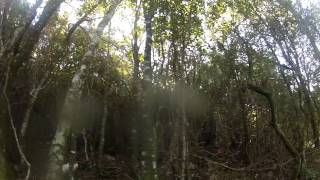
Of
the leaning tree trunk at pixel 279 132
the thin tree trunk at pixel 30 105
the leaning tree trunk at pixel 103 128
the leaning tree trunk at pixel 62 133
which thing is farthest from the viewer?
the leaning tree trunk at pixel 103 128

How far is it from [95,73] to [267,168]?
7683 mm

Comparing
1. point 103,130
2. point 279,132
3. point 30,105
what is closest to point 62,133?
point 30,105

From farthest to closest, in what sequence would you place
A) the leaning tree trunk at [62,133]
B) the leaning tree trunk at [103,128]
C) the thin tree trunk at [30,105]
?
the leaning tree trunk at [103,128], the thin tree trunk at [30,105], the leaning tree trunk at [62,133]

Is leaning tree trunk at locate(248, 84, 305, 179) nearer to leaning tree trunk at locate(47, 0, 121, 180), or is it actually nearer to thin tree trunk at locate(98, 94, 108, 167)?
leaning tree trunk at locate(47, 0, 121, 180)

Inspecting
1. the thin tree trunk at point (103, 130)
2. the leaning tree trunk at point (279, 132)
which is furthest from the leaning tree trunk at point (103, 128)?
the leaning tree trunk at point (279, 132)

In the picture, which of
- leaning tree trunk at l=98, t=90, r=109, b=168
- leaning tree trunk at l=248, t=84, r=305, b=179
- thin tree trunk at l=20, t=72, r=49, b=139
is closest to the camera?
leaning tree trunk at l=248, t=84, r=305, b=179

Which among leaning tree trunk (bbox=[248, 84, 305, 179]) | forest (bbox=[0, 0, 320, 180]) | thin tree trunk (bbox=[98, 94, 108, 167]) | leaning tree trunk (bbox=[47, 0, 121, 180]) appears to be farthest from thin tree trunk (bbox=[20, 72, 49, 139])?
leaning tree trunk (bbox=[248, 84, 305, 179])

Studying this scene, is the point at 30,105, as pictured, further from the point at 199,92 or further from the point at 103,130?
the point at 199,92

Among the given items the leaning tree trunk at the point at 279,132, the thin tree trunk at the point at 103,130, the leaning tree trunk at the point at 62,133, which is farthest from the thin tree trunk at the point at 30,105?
the leaning tree trunk at the point at 279,132

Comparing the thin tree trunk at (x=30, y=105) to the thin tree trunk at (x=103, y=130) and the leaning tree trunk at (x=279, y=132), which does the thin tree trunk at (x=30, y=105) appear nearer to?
the thin tree trunk at (x=103, y=130)

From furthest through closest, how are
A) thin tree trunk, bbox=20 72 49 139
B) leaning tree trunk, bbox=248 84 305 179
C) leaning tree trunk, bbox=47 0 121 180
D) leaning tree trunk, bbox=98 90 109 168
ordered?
leaning tree trunk, bbox=98 90 109 168, thin tree trunk, bbox=20 72 49 139, leaning tree trunk, bbox=248 84 305 179, leaning tree trunk, bbox=47 0 121 180

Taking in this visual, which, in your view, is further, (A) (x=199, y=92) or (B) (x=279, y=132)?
(A) (x=199, y=92)

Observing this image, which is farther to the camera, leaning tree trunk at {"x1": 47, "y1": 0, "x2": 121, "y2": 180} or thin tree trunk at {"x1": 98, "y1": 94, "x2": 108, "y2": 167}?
thin tree trunk at {"x1": 98, "y1": 94, "x2": 108, "y2": 167}

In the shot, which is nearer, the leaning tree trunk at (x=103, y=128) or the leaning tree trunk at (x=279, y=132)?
the leaning tree trunk at (x=279, y=132)
